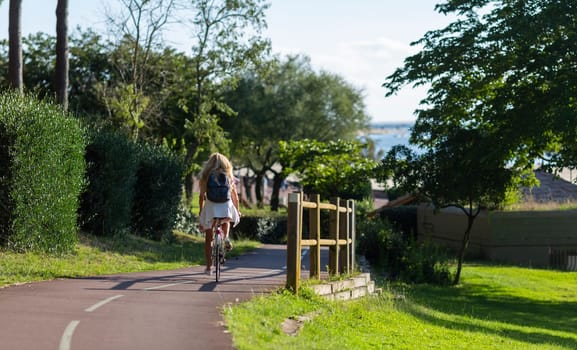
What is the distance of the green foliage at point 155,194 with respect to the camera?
94.0 feet

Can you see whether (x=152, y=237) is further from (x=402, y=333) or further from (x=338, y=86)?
(x=338, y=86)

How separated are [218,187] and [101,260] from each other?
6.98 meters

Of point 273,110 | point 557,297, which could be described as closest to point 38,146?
point 557,297

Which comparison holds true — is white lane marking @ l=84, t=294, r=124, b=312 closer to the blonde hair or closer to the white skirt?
the white skirt

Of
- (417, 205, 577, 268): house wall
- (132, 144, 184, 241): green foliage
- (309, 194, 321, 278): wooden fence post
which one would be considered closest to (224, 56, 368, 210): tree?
(417, 205, 577, 268): house wall

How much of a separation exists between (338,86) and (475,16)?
1488 inches

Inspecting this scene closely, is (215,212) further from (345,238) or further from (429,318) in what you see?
(429,318)

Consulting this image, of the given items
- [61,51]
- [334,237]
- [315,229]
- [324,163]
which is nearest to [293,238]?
[315,229]

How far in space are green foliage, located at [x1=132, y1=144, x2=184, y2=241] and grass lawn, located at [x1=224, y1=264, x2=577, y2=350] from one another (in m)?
8.66

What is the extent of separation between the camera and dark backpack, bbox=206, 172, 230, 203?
14.3 m

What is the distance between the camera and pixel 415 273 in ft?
88.5

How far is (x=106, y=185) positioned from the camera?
24500 mm

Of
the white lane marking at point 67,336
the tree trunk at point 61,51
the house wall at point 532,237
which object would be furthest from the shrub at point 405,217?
the white lane marking at point 67,336

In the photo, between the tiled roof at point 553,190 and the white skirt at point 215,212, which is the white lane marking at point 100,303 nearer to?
the white skirt at point 215,212
